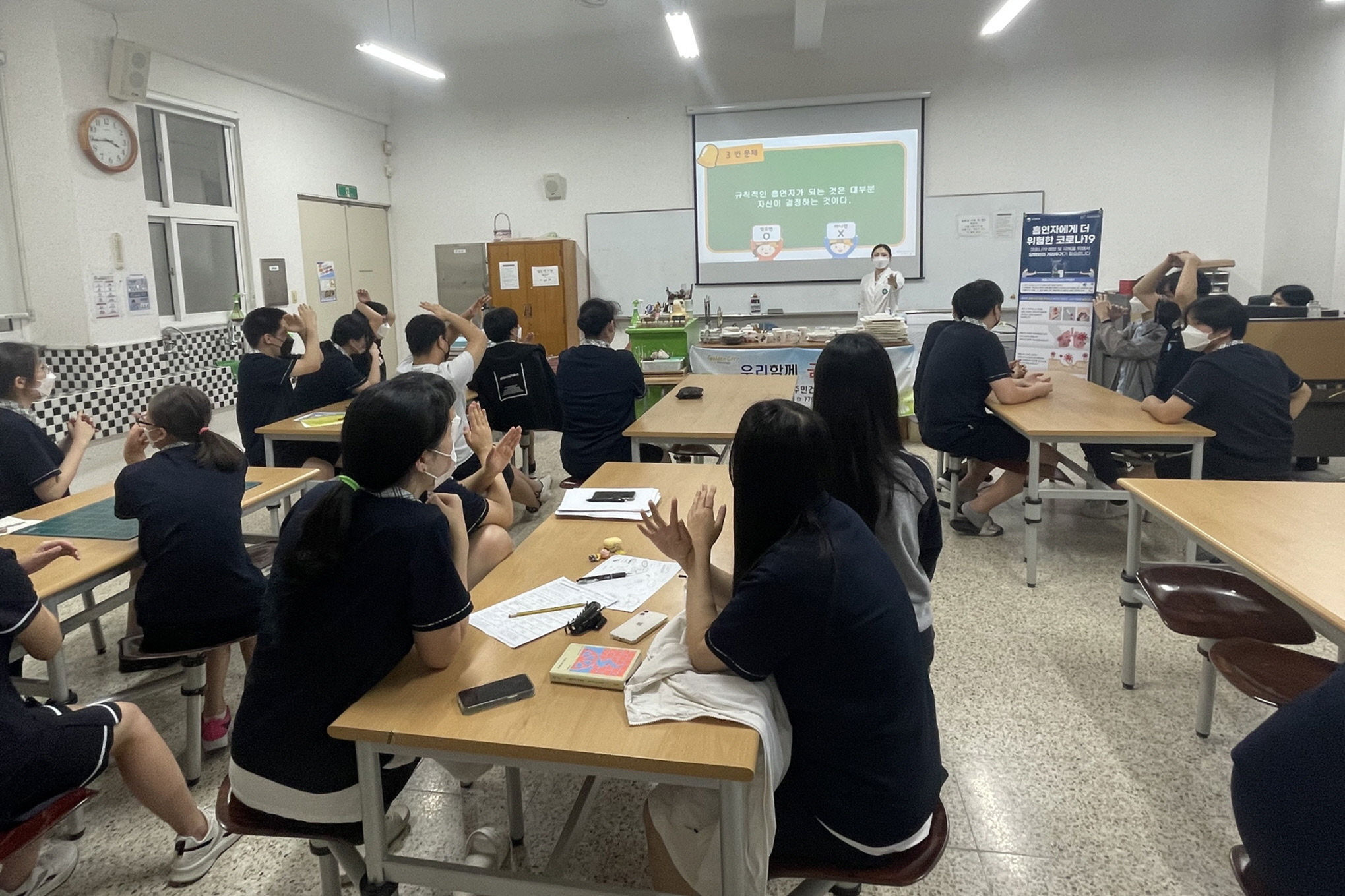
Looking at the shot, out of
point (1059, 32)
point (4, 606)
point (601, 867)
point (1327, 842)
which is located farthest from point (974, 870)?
point (1059, 32)

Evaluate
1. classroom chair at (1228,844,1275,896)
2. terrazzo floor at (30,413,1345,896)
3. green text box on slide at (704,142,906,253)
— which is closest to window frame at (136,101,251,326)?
terrazzo floor at (30,413,1345,896)

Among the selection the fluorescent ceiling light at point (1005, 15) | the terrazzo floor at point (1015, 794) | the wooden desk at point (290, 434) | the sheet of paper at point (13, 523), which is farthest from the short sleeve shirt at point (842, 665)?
the fluorescent ceiling light at point (1005, 15)

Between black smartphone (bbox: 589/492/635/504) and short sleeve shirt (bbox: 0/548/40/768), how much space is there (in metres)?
1.35

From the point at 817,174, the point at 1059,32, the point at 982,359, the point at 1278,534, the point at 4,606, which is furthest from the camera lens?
the point at 817,174

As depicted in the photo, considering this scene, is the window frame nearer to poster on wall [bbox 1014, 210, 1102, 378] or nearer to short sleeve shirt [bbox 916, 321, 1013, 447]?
short sleeve shirt [bbox 916, 321, 1013, 447]

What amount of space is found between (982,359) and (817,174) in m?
4.34

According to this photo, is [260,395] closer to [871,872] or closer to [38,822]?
[38,822]

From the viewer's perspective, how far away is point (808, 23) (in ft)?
22.1

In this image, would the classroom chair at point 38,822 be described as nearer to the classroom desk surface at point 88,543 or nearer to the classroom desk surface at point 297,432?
the classroom desk surface at point 88,543

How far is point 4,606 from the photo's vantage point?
150 cm

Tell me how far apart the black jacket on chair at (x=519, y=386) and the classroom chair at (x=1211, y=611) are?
9.81ft

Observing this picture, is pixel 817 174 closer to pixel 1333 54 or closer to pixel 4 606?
pixel 1333 54

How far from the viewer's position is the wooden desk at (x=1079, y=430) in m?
3.26

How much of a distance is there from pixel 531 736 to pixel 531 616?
45 centimetres
